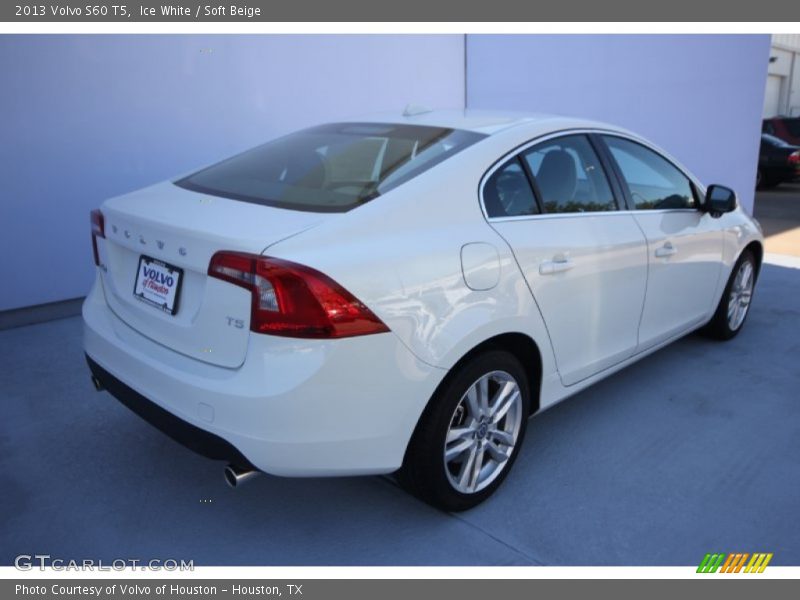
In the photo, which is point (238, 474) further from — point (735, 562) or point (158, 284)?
point (735, 562)

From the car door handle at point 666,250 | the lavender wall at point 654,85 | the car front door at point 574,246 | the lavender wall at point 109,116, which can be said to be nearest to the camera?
the car front door at point 574,246

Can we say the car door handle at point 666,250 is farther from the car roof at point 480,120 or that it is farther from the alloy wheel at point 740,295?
the alloy wheel at point 740,295

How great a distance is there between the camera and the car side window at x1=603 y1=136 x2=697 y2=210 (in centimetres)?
344

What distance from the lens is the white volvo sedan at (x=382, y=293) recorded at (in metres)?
2.07

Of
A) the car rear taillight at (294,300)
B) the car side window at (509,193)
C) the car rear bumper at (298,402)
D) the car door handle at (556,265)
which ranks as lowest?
the car rear bumper at (298,402)

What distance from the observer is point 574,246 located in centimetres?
288

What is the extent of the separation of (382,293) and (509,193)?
0.89 meters

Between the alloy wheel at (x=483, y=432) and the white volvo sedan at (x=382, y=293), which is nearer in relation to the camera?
the white volvo sedan at (x=382, y=293)

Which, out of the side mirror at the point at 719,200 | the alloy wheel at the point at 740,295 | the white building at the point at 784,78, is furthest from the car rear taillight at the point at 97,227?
the white building at the point at 784,78

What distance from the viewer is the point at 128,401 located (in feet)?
8.17

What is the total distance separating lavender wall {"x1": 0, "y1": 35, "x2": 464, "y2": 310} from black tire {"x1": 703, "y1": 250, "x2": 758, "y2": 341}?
12.1 ft

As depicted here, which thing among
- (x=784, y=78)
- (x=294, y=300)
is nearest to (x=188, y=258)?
(x=294, y=300)

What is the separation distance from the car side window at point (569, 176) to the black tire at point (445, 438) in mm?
750

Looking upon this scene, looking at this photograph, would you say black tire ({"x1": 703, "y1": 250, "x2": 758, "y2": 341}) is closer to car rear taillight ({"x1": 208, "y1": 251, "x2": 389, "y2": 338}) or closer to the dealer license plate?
car rear taillight ({"x1": 208, "y1": 251, "x2": 389, "y2": 338})
